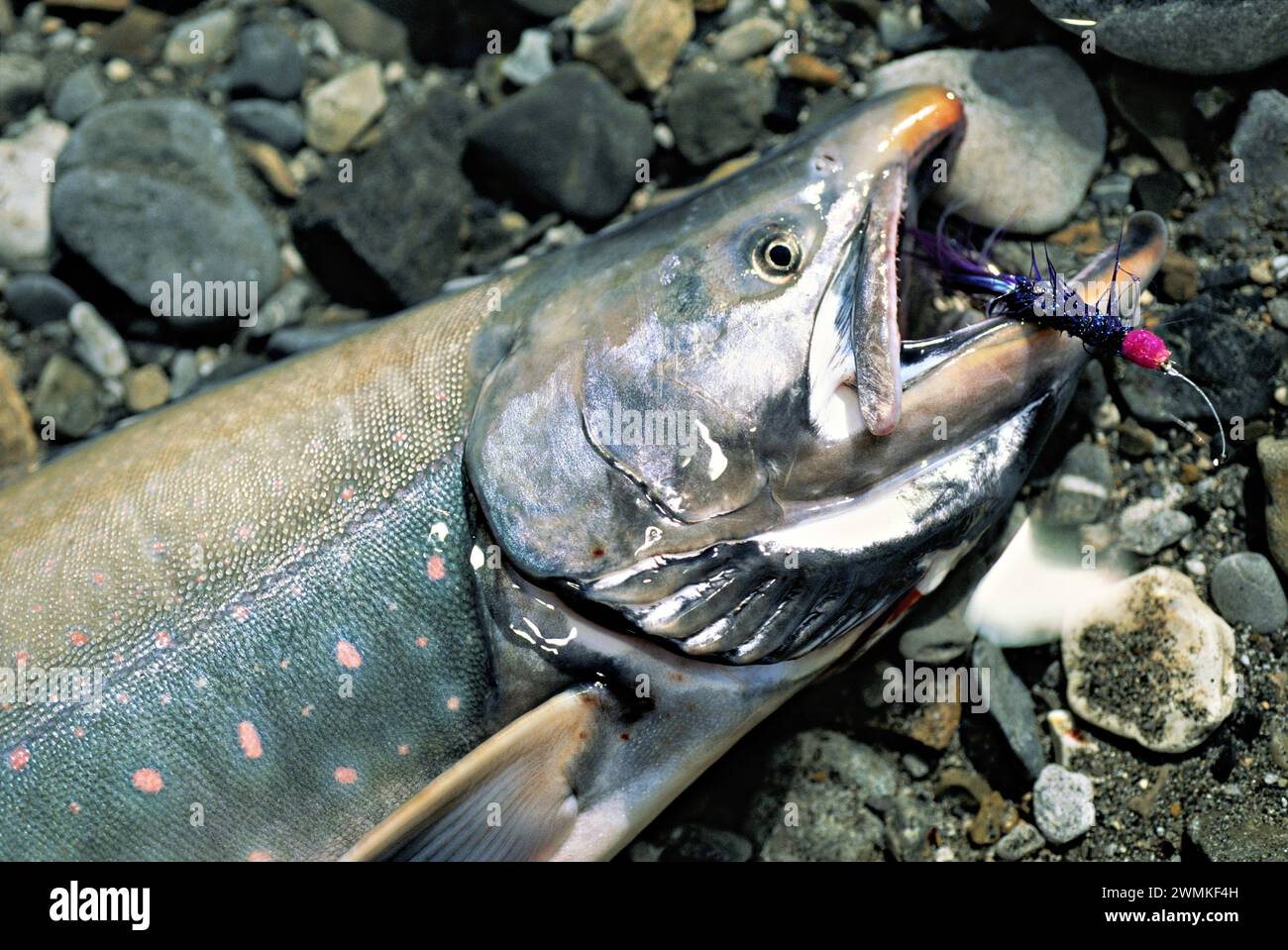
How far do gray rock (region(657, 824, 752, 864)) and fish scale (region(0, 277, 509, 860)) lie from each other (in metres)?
1.02

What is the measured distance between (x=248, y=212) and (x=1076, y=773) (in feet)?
11.9

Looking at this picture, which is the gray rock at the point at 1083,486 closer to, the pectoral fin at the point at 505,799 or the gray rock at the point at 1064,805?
the gray rock at the point at 1064,805

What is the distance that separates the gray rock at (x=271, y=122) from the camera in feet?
14.9

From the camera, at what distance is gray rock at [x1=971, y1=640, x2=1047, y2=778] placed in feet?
12.3

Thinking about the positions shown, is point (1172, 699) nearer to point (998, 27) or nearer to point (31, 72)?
point (998, 27)

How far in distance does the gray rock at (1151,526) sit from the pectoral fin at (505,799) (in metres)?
1.91

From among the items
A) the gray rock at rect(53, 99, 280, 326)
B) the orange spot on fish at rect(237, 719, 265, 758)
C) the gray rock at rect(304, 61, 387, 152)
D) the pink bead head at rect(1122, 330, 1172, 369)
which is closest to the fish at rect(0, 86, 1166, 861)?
the orange spot on fish at rect(237, 719, 265, 758)

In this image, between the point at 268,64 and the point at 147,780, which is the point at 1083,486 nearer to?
the point at 147,780

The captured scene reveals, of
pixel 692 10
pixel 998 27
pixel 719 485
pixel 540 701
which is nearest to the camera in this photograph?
pixel 719 485

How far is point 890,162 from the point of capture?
10.2 feet

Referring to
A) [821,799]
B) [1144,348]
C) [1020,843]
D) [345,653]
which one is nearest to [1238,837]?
[1020,843]

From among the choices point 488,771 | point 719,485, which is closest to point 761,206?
point 719,485

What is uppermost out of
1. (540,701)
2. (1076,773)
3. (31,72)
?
(31,72)

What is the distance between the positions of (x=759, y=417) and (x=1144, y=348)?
111 centimetres
